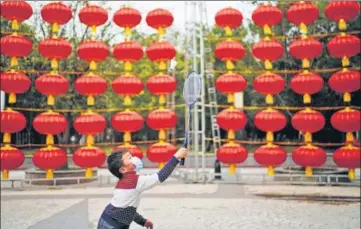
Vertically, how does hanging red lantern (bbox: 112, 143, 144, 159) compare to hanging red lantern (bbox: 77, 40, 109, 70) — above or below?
below

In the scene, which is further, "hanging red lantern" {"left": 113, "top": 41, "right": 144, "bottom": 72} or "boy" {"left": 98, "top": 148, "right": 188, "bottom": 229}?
"hanging red lantern" {"left": 113, "top": 41, "right": 144, "bottom": 72}

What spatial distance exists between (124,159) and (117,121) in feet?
27.6

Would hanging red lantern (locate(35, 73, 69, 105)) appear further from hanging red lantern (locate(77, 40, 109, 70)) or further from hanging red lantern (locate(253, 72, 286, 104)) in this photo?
hanging red lantern (locate(253, 72, 286, 104))

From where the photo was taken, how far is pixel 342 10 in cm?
1187

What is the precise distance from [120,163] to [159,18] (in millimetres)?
9028

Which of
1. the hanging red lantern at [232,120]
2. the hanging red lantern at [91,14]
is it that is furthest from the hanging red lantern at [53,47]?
the hanging red lantern at [232,120]

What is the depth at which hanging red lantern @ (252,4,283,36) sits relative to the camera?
12125 millimetres

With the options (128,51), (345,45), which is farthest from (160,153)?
(345,45)

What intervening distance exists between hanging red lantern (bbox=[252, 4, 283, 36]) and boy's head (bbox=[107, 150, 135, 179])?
29.8ft

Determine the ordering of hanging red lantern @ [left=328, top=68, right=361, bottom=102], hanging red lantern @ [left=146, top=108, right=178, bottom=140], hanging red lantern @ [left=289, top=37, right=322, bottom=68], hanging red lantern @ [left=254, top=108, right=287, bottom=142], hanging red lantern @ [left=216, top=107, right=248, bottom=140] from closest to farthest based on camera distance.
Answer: hanging red lantern @ [left=328, top=68, right=361, bottom=102] < hanging red lantern @ [left=289, top=37, right=322, bottom=68] < hanging red lantern @ [left=254, top=108, right=287, bottom=142] < hanging red lantern @ [left=216, top=107, right=248, bottom=140] < hanging red lantern @ [left=146, top=108, right=178, bottom=140]

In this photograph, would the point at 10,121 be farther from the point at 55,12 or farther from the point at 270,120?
the point at 270,120

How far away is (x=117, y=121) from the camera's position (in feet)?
40.5

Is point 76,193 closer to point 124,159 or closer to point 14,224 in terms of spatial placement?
point 14,224

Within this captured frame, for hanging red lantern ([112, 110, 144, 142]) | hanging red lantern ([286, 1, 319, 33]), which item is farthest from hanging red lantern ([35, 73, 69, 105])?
hanging red lantern ([286, 1, 319, 33])
